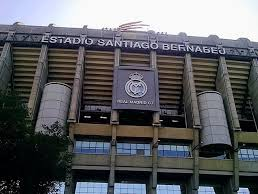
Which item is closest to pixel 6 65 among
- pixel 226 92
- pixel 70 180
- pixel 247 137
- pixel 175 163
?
pixel 70 180

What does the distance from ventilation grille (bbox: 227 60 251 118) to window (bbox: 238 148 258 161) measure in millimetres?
8773

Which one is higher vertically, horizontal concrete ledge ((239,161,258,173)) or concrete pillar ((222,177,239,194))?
horizontal concrete ledge ((239,161,258,173))

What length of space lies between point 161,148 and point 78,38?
59.1 feet

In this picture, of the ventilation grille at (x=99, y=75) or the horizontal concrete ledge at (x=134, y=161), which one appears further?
the ventilation grille at (x=99, y=75)

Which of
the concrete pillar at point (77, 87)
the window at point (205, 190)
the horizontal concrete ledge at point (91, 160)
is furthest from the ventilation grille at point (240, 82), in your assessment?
the horizontal concrete ledge at point (91, 160)

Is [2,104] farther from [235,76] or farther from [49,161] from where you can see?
[235,76]

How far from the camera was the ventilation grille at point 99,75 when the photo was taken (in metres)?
47.3

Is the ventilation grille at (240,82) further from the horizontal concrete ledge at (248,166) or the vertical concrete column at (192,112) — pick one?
the horizontal concrete ledge at (248,166)

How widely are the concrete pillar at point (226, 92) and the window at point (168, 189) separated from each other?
947 cm

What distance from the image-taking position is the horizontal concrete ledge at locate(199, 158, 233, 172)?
128 feet

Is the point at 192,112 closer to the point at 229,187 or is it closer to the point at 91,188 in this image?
the point at 229,187

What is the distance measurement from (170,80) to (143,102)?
7655mm

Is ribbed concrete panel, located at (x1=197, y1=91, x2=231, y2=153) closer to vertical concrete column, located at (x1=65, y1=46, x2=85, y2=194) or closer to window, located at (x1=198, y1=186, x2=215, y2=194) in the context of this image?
window, located at (x1=198, y1=186, x2=215, y2=194)

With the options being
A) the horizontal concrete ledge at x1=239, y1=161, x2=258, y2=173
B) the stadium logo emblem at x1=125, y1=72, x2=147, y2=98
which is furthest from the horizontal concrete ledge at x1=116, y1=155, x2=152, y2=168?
the horizontal concrete ledge at x1=239, y1=161, x2=258, y2=173
